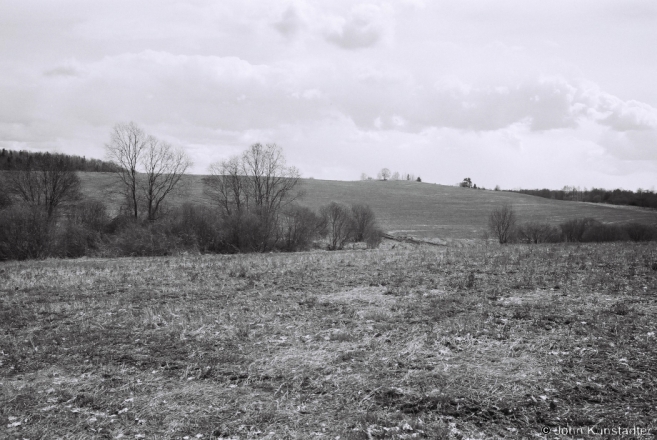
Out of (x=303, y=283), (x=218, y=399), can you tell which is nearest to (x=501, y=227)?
(x=303, y=283)

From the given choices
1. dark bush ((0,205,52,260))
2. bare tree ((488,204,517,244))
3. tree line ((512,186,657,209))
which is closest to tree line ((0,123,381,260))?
dark bush ((0,205,52,260))

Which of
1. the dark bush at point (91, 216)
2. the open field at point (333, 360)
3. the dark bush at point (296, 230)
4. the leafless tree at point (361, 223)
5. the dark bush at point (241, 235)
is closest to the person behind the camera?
the open field at point (333, 360)

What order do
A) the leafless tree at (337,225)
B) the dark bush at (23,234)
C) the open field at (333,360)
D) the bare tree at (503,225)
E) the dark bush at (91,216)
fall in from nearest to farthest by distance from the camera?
1. the open field at (333,360)
2. the dark bush at (23,234)
3. the dark bush at (91,216)
4. the leafless tree at (337,225)
5. the bare tree at (503,225)

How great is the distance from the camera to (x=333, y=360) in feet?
26.0

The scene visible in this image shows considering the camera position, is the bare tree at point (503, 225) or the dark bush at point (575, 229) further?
the bare tree at point (503, 225)

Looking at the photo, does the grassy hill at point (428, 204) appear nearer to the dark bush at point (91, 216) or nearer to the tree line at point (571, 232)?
the tree line at point (571, 232)

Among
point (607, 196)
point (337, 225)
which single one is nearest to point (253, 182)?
point (337, 225)

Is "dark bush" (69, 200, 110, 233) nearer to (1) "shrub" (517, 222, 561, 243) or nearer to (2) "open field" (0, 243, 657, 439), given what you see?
(2) "open field" (0, 243, 657, 439)

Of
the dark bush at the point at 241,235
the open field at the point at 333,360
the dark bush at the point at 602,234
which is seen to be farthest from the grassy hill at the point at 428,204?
the open field at the point at 333,360

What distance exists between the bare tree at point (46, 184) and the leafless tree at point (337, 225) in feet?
102

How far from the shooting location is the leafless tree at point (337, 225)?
4894 centimetres

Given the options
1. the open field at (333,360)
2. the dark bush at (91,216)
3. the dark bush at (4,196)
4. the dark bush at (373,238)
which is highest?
the dark bush at (4,196)

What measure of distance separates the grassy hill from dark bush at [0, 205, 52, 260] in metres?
Answer: 24.7

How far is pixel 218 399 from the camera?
6.56m
